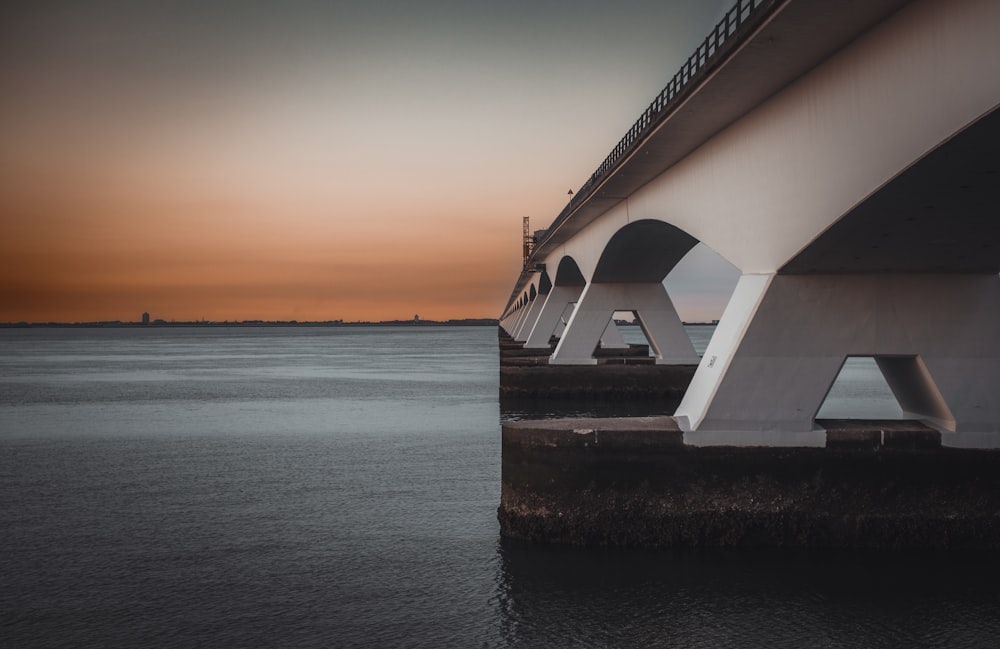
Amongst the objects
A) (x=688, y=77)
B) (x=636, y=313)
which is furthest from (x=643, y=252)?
(x=688, y=77)

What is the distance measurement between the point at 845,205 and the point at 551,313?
150 feet

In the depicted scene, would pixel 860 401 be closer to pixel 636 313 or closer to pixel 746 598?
pixel 636 313

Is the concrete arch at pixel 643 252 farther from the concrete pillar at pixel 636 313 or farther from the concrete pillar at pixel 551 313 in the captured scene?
the concrete pillar at pixel 551 313

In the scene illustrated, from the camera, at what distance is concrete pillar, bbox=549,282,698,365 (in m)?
36.2

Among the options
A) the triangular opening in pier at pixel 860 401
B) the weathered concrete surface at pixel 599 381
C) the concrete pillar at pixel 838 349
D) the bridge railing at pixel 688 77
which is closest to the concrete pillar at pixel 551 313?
the weathered concrete surface at pixel 599 381

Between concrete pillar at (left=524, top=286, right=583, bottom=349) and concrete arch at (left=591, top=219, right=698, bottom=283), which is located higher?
concrete arch at (left=591, top=219, right=698, bottom=283)

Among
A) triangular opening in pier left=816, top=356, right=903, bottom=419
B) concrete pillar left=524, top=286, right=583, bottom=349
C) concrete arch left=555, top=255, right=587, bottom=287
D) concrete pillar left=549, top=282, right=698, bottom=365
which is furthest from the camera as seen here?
concrete pillar left=524, top=286, right=583, bottom=349

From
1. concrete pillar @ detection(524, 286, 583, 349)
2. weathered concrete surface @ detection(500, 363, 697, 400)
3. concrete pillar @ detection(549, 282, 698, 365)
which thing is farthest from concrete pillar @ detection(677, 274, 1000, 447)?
concrete pillar @ detection(524, 286, 583, 349)

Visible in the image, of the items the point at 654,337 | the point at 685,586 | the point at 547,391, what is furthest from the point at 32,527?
the point at 654,337

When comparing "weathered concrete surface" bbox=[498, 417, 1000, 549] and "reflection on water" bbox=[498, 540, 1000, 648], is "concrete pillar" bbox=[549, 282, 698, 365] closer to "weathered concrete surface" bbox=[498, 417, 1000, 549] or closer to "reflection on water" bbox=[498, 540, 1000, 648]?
"weathered concrete surface" bbox=[498, 417, 1000, 549]

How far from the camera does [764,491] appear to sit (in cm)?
1307

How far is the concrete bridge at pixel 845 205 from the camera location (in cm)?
949

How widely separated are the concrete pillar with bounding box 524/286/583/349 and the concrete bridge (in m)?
35.7

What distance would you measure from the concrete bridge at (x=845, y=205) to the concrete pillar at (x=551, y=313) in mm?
35699
